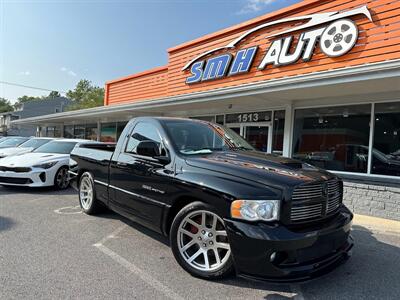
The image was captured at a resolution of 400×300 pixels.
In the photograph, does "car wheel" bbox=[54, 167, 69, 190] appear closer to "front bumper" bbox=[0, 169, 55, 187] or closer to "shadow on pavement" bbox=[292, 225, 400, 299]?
"front bumper" bbox=[0, 169, 55, 187]

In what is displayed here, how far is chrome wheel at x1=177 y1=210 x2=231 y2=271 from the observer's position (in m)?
3.34

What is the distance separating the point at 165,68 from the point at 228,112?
4.70 meters

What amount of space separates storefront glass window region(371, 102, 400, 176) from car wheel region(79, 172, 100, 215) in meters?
6.42

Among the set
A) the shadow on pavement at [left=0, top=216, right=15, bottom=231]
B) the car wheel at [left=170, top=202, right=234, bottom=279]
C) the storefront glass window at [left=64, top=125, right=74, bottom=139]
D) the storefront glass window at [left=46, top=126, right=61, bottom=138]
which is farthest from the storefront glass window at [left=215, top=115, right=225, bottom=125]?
the storefront glass window at [left=46, top=126, right=61, bottom=138]

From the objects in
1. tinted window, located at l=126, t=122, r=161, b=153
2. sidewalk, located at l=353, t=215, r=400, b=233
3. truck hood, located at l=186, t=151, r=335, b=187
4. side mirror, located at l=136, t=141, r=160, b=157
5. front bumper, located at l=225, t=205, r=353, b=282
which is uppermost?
tinted window, located at l=126, t=122, r=161, b=153

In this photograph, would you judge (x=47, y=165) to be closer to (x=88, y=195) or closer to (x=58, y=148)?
(x=58, y=148)

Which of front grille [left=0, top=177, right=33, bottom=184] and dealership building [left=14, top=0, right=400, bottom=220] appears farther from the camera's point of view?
front grille [left=0, top=177, right=33, bottom=184]

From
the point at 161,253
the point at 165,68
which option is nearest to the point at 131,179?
the point at 161,253

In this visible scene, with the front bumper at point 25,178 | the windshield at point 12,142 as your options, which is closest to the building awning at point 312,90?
the front bumper at point 25,178

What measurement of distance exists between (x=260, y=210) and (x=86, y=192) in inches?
162

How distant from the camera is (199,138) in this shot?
14.6 feet

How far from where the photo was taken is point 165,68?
1438cm

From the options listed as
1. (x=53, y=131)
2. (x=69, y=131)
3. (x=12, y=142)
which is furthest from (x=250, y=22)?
(x=53, y=131)

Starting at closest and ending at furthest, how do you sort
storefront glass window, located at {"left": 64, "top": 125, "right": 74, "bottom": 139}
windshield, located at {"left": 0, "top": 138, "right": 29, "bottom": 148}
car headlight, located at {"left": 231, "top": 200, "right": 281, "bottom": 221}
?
1. car headlight, located at {"left": 231, "top": 200, "right": 281, "bottom": 221}
2. windshield, located at {"left": 0, "top": 138, "right": 29, "bottom": 148}
3. storefront glass window, located at {"left": 64, "top": 125, "right": 74, "bottom": 139}
